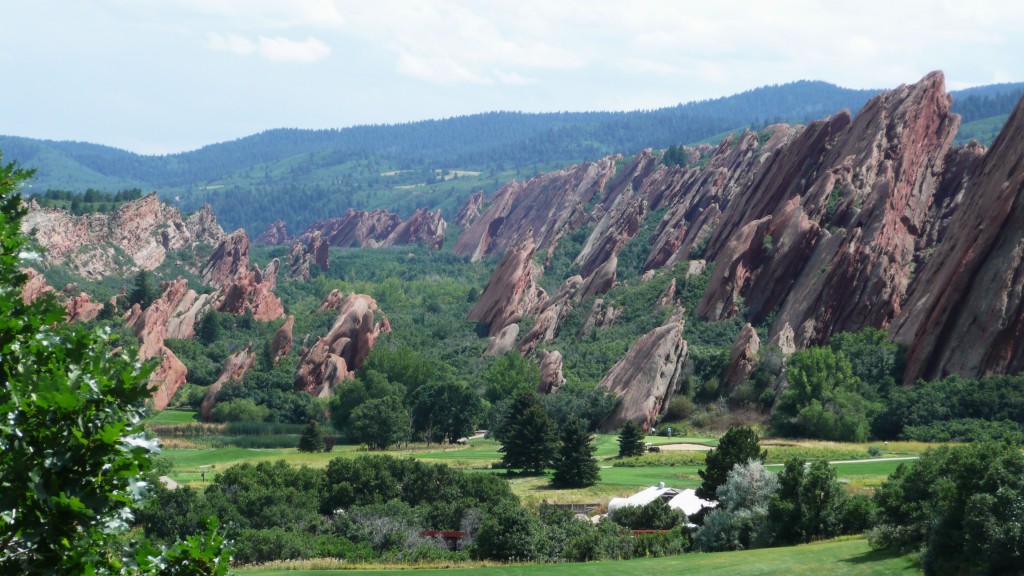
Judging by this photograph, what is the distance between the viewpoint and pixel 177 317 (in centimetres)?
16612

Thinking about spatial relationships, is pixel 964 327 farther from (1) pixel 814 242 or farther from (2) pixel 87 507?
(2) pixel 87 507

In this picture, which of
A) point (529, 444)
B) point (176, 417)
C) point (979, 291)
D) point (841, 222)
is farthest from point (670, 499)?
point (176, 417)

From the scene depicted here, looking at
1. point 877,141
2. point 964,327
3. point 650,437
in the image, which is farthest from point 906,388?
point 877,141

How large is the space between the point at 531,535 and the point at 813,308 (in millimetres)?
73431

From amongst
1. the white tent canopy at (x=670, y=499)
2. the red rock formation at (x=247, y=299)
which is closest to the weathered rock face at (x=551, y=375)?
the white tent canopy at (x=670, y=499)

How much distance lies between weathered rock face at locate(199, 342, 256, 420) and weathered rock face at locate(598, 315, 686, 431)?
43592 mm

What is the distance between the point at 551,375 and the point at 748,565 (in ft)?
264

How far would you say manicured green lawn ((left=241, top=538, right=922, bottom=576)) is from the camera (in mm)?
41406

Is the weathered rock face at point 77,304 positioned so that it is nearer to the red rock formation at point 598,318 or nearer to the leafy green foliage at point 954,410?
the red rock formation at point 598,318

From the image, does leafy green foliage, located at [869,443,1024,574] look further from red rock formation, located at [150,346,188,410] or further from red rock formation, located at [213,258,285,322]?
red rock formation, located at [213,258,285,322]

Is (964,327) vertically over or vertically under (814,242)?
under

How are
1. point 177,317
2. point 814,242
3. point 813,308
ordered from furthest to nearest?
point 177,317 < point 814,242 < point 813,308

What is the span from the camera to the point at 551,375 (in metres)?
123

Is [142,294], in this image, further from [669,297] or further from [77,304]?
[669,297]
